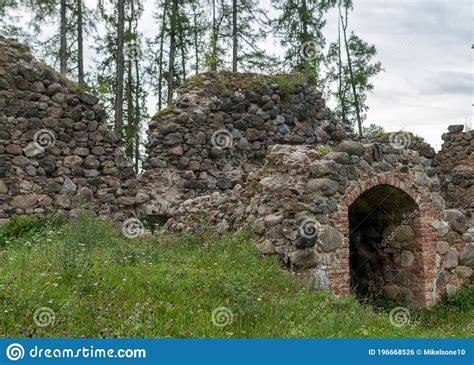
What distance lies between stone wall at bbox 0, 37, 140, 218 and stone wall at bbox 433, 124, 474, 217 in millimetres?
9852

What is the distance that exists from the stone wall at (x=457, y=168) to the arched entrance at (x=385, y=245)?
7.18 metres

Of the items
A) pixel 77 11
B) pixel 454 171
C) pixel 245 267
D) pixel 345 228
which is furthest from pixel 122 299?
pixel 77 11

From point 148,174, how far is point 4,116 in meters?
3.20

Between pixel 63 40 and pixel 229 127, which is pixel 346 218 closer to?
pixel 229 127

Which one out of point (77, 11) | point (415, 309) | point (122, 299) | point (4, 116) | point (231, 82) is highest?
point (77, 11)

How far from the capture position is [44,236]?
27.1 feet

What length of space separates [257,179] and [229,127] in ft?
14.5

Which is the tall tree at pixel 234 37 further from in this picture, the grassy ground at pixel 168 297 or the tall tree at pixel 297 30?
the grassy ground at pixel 168 297

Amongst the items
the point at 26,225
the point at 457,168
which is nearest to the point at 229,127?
the point at 26,225

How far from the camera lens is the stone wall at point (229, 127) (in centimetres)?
1159

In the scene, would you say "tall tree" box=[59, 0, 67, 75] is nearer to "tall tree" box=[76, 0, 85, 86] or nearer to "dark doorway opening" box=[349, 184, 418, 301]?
"tall tree" box=[76, 0, 85, 86]

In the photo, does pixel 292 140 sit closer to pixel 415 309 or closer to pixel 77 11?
pixel 415 309

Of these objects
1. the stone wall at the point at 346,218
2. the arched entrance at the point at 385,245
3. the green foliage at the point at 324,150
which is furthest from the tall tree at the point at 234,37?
the green foliage at the point at 324,150

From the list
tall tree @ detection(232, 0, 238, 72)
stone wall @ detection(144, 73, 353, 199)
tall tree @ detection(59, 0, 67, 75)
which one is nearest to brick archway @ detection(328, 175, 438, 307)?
stone wall @ detection(144, 73, 353, 199)
